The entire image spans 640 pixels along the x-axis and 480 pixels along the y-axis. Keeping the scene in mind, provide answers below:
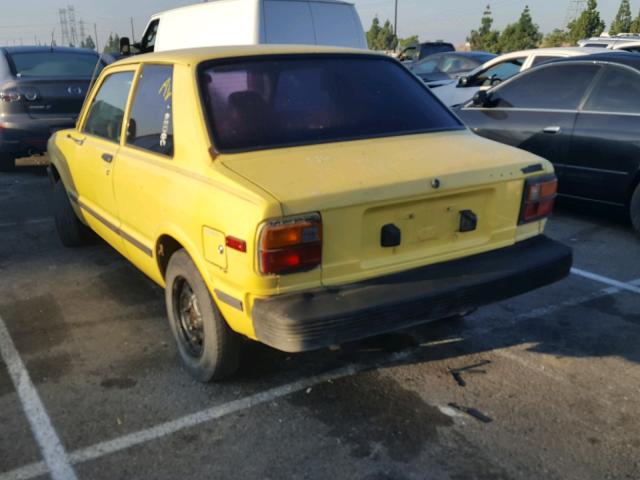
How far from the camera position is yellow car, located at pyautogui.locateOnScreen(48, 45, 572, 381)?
2.63m

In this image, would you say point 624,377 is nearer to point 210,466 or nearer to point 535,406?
point 535,406

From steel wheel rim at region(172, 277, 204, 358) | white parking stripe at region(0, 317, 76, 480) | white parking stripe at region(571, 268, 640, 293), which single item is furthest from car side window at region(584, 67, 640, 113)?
white parking stripe at region(0, 317, 76, 480)

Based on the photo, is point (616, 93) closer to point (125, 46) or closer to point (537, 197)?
point (537, 197)

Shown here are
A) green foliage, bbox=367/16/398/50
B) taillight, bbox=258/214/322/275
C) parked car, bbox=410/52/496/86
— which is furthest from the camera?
green foliage, bbox=367/16/398/50

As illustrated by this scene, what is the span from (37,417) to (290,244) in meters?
1.54

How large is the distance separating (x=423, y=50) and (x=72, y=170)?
1781cm

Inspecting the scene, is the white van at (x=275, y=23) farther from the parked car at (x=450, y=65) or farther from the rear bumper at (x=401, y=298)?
the rear bumper at (x=401, y=298)

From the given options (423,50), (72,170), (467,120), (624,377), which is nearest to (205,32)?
(467,120)

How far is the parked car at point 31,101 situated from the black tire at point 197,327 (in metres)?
5.78

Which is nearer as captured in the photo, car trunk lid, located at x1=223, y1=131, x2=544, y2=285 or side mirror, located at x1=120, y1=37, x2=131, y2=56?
car trunk lid, located at x1=223, y1=131, x2=544, y2=285

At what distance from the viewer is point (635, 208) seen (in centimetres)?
551

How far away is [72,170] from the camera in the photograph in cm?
476

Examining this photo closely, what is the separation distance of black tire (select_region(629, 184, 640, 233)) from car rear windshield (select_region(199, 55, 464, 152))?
2.63 m

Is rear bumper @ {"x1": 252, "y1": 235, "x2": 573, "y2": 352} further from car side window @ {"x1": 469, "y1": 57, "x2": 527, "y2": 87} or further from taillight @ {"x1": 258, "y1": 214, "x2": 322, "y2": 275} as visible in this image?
car side window @ {"x1": 469, "y1": 57, "x2": 527, "y2": 87}
